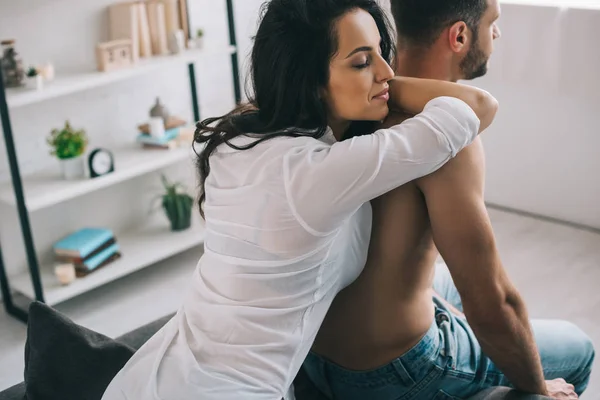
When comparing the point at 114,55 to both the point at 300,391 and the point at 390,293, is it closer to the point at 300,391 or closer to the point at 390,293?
the point at 300,391

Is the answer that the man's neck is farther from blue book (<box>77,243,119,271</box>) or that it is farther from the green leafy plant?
blue book (<box>77,243,119,271</box>)

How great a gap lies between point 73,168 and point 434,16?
1862mm

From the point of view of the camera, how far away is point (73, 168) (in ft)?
9.89

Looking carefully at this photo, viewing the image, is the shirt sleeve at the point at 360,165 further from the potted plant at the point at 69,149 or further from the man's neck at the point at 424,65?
the potted plant at the point at 69,149

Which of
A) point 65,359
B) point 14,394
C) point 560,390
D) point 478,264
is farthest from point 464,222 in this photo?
point 14,394

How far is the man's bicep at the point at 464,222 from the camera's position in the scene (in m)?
1.34

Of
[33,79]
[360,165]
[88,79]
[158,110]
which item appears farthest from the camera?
[158,110]

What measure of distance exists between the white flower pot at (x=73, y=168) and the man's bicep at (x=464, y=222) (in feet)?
6.38

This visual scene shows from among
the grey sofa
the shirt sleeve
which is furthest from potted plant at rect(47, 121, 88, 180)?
the shirt sleeve

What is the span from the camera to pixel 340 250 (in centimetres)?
135

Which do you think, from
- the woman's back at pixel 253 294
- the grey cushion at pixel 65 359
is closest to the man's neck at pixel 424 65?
the woman's back at pixel 253 294

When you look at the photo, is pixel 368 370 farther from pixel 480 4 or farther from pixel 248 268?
pixel 480 4

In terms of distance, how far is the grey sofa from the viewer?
1.44 meters

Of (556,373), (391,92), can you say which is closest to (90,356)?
(391,92)
